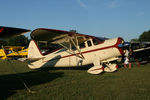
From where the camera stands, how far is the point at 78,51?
9391 millimetres

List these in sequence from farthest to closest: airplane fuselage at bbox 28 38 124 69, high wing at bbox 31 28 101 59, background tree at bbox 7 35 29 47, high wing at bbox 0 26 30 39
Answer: background tree at bbox 7 35 29 47 → airplane fuselage at bbox 28 38 124 69 → high wing at bbox 31 28 101 59 → high wing at bbox 0 26 30 39

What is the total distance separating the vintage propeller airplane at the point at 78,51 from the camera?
8.23m

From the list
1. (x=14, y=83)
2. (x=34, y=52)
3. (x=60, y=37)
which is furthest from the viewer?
(x=34, y=52)

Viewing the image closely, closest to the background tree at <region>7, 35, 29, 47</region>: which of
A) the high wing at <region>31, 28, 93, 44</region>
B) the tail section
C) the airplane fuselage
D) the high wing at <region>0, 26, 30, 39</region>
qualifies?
the tail section

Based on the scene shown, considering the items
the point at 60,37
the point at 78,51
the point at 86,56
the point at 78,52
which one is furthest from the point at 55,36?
the point at 86,56

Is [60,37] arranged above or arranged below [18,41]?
below

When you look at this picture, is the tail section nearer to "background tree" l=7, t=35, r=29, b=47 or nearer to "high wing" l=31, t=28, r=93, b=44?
"high wing" l=31, t=28, r=93, b=44

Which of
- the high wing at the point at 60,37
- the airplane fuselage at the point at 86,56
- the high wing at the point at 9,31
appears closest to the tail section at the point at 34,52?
the airplane fuselage at the point at 86,56

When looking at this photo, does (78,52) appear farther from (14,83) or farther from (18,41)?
(18,41)

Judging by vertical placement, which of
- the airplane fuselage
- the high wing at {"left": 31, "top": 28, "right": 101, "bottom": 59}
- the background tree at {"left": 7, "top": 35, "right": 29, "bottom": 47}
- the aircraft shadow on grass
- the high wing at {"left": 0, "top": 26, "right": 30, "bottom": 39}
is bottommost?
the aircraft shadow on grass

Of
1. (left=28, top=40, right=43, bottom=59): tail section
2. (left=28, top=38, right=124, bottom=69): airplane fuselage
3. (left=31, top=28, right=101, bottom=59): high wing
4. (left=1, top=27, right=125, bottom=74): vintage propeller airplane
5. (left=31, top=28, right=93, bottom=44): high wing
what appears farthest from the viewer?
(left=28, top=40, right=43, bottom=59): tail section

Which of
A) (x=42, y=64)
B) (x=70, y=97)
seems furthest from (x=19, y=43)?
(x=70, y=97)

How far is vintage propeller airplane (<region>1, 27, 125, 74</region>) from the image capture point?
8234 mm

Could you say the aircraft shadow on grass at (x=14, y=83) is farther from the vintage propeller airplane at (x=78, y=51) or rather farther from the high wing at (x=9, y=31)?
the vintage propeller airplane at (x=78, y=51)
